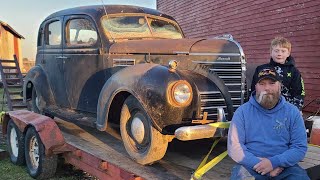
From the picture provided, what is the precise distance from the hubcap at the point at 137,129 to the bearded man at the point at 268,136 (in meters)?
1.20

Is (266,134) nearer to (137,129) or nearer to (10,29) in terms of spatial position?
(137,129)

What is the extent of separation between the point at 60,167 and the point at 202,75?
285cm

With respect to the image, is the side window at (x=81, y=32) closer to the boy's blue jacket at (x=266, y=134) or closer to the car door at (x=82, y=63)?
the car door at (x=82, y=63)

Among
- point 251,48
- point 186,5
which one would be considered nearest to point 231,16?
point 251,48

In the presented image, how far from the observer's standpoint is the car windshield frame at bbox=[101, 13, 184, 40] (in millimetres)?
5285

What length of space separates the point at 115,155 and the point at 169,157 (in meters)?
0.62

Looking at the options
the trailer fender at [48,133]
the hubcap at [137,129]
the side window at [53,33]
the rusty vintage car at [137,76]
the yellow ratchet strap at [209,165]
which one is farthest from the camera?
the side window at [53,33]

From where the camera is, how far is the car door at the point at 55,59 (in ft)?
19.5

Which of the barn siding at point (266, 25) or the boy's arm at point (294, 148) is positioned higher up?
the barn siding at point (266, 25)

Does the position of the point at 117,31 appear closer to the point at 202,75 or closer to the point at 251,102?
the point at 202,75

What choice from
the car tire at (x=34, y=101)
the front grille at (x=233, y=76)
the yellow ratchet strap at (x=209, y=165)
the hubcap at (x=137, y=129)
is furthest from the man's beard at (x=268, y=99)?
the car tire at (x=34, y=101)

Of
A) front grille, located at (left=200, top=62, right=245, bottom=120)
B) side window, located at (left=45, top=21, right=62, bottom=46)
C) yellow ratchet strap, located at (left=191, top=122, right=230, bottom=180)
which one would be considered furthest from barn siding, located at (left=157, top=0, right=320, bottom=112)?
yellow ratchet strap, located at (left=191, top=122, right=230, bottom=180)

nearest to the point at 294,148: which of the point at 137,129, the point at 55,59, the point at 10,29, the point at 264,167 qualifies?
the point at 264,167

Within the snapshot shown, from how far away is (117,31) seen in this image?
5316 millimetres
